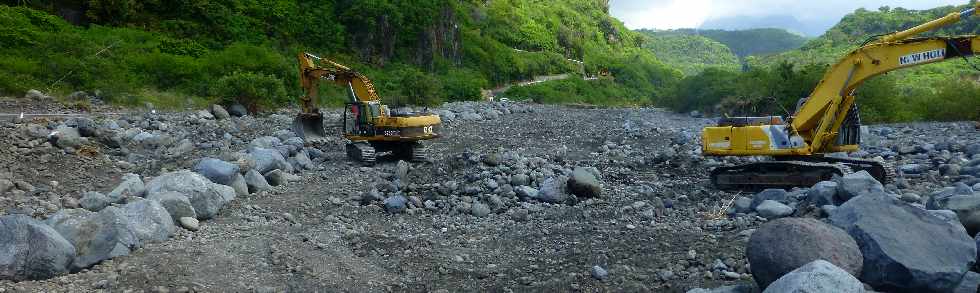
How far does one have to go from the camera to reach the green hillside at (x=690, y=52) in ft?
365

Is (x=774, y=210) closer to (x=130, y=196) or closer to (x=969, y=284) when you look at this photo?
(x=969, y=284)

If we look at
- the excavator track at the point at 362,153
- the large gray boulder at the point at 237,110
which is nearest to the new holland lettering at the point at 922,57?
the excavator track at the point at 362,153

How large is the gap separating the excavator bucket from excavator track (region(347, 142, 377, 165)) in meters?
1.95

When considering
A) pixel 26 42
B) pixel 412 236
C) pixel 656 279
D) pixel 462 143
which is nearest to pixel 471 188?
pixel 412 236

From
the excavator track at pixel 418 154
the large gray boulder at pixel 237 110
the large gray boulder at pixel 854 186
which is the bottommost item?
the excavator track at pixel 418 154

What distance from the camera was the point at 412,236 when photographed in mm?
7559

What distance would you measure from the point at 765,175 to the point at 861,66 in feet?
7.07

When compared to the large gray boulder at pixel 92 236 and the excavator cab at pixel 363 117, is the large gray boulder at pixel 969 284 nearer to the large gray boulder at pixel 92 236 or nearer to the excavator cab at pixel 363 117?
the large gray boulder at pixel 92 236

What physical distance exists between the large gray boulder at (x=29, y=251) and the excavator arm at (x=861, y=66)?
9727 millimetres

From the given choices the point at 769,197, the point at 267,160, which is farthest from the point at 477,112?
the point at 769,197

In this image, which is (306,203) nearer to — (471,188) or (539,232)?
(471,188)

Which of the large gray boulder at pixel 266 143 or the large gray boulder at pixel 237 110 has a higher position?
the large gray boulder at pixel 237 110

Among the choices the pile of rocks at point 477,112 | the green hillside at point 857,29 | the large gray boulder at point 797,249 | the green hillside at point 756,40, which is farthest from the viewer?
the green hillside at point 756,40

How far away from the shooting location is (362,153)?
12578 millimetres
